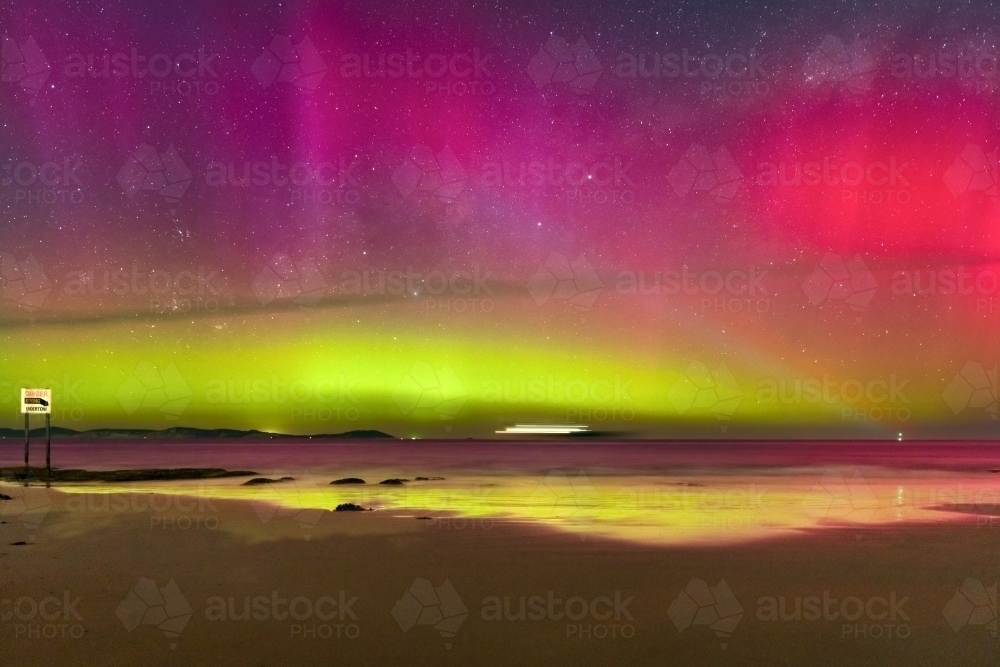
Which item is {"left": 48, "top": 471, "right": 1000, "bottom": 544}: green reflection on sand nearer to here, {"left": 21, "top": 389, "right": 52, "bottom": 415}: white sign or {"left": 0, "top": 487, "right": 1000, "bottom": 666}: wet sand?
{"left": 0, "top": 487, "right": 1000, "bottom": 666}: wet sand

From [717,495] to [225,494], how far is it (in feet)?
61.3

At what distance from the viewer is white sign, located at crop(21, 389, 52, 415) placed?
24.9 metres

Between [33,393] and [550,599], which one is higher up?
[33,393]

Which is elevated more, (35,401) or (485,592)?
(35,401)

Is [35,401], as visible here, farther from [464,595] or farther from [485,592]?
[485,592]

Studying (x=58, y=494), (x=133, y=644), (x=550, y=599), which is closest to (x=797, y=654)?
(x=550, y=599)

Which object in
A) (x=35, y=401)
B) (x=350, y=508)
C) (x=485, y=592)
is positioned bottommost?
(x=350, y=508)

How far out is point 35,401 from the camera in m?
24.9

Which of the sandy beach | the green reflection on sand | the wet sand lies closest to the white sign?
the green reflection on sand

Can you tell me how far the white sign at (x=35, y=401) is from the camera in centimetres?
2486

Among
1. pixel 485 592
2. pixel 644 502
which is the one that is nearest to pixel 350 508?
pixel 644 502

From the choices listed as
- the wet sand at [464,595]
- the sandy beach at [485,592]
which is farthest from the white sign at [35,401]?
the wet sand at [464,595]

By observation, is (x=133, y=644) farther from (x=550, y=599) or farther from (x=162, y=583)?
(x=550, y=599)

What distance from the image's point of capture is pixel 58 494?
82.7ft
